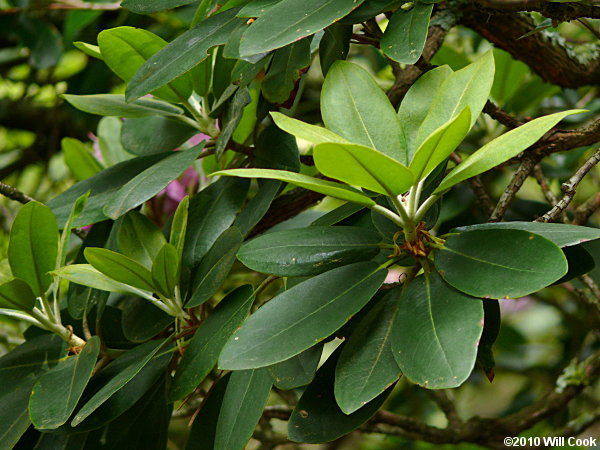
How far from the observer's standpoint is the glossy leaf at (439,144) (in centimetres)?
46

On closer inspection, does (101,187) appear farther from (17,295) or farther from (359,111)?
(359,111)

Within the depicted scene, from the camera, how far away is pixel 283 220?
88 cm

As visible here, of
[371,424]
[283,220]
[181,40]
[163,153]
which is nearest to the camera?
[181,40]

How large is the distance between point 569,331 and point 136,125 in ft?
3.96

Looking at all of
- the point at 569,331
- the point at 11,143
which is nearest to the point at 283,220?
the point at 569,331

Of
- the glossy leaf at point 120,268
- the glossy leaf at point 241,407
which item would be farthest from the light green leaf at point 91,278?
the glossy leaf at point 241,407

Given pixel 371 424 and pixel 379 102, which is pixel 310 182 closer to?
pixel 379 102

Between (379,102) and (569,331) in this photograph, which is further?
(569,331)

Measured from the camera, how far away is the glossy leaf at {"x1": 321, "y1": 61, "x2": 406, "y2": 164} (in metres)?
0.56

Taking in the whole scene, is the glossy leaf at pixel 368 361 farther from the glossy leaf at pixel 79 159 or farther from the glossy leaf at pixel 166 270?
the glossy leaf at pixel 79 159

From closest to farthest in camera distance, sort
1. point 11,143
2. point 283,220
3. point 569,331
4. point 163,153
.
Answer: point 163,153, point 283,220, point 569,331, point 11,143

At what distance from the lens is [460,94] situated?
1.78 feet

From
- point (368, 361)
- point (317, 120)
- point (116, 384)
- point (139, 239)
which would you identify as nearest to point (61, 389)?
point (116, 384)

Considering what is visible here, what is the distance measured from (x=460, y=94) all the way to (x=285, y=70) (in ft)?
0.60
